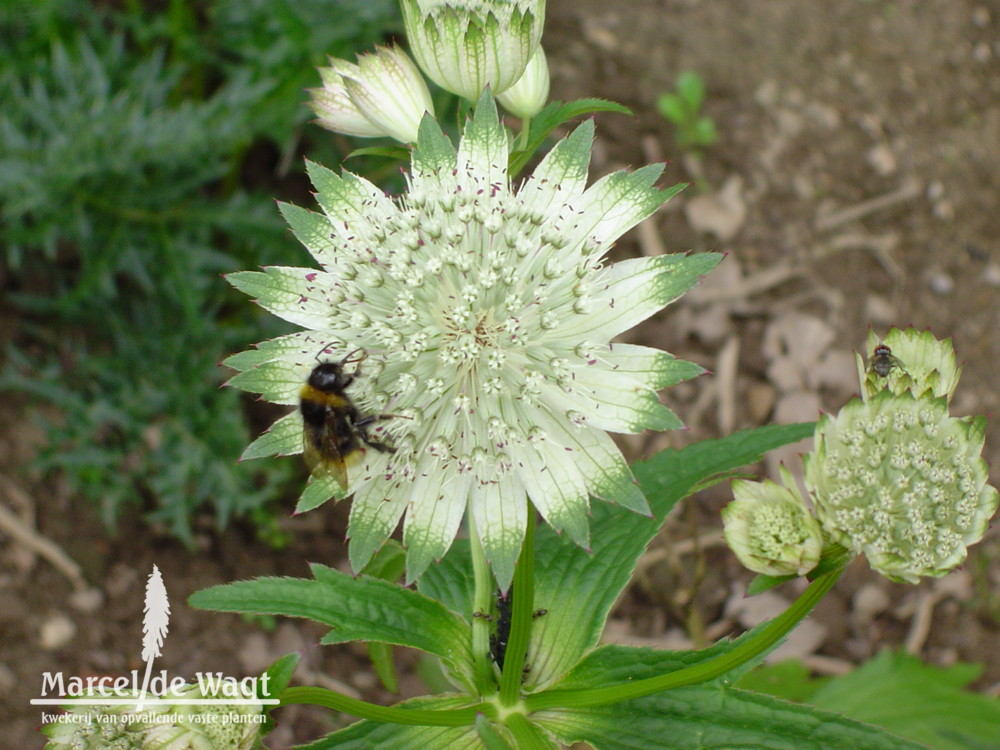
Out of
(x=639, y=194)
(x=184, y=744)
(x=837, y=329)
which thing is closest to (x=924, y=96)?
(x=837, y=329)

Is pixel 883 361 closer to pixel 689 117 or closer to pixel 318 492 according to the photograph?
pixel 318 492

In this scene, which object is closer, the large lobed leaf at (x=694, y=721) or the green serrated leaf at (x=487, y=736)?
the green serrated leaf at (x=487, y=736)

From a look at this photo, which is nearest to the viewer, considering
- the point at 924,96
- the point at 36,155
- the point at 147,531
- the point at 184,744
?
the point at 184,744

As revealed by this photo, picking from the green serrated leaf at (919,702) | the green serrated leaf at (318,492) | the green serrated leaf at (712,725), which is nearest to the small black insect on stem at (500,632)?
the green serrated leaf at (712,725)

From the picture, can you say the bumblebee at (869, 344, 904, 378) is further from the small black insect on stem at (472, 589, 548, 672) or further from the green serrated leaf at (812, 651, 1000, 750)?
the green serrated leaf at (812, 651, 1000, 750)

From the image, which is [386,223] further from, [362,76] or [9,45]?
[9,45]

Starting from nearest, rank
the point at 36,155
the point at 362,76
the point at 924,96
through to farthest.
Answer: the point at 362,76 → the point at 36,155 → the point at 924,96

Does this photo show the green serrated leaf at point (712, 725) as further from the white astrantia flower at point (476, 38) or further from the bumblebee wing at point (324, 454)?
the white astrantia flower at point (476, 38)

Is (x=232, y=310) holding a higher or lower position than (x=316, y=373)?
higher
